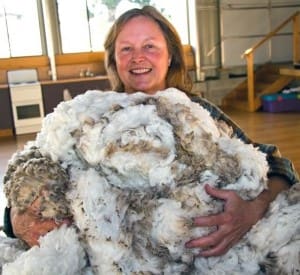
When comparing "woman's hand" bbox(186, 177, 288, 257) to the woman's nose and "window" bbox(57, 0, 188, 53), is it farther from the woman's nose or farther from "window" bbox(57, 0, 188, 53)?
"window" bbox(57, 0, 188, 53)

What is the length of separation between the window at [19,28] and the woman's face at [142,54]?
20.6ft

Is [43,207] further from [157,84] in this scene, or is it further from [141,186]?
[157,84]

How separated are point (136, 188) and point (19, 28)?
6.93 meters

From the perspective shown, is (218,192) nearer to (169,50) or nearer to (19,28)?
(169,50)

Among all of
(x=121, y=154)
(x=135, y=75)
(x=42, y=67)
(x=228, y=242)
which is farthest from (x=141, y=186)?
(x=42, y=67)

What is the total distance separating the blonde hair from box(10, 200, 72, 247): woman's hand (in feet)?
1.97

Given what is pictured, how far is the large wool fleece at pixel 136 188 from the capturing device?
67 cm

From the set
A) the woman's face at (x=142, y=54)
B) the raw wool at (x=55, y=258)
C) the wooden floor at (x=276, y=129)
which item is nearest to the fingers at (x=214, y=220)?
the raw wool at (x=55, y=258)

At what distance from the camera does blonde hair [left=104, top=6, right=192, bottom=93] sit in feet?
3.96

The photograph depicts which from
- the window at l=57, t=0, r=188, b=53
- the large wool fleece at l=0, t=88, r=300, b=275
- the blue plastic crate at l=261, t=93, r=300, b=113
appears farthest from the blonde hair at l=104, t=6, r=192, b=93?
Result: the window at l=57, t=0, r=188, b=53

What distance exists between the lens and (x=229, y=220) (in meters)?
0.74

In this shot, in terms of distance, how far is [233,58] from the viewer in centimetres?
796

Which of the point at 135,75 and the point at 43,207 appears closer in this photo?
the point at 43,207

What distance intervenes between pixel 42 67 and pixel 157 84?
6.24 m
